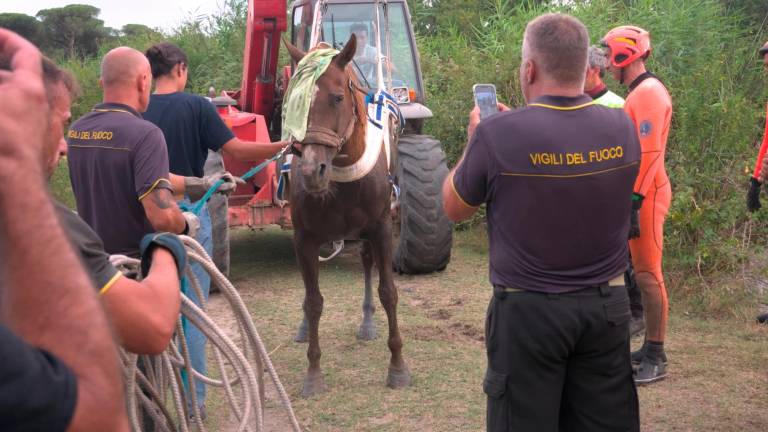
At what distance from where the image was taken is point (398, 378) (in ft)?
15.4

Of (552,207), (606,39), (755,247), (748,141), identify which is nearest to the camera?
(552,207)

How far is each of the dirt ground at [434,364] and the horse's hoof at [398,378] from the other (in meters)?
0.05

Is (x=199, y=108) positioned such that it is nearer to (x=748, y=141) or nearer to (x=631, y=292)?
(x=631, y=292)

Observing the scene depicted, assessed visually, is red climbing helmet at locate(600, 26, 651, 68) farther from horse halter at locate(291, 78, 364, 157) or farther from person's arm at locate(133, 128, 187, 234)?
person's arm at locate(133, 128, 187, 234)

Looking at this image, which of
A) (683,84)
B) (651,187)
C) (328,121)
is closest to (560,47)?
(328,121)

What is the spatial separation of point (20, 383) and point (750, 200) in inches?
189

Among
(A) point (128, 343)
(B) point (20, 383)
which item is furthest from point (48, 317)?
(A) point (128, 343)

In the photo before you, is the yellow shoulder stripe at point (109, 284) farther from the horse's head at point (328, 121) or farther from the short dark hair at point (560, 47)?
the horse's head at point (328, 121)

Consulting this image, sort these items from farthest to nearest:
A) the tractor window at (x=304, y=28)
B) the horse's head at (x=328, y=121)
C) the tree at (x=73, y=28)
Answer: the tree at (x=73, y=28) → the tractor window at (x=304, y=28) → the horse's head at (x=328, y=121)

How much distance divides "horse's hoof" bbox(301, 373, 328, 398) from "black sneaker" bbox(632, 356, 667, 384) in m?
1.88

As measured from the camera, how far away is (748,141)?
6820 millimetres

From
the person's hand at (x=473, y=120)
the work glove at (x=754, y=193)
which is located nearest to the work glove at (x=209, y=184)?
the person's hand at (x=473, y=120)

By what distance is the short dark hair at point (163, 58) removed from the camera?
4.02m

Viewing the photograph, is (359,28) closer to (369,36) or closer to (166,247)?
(369,36)
